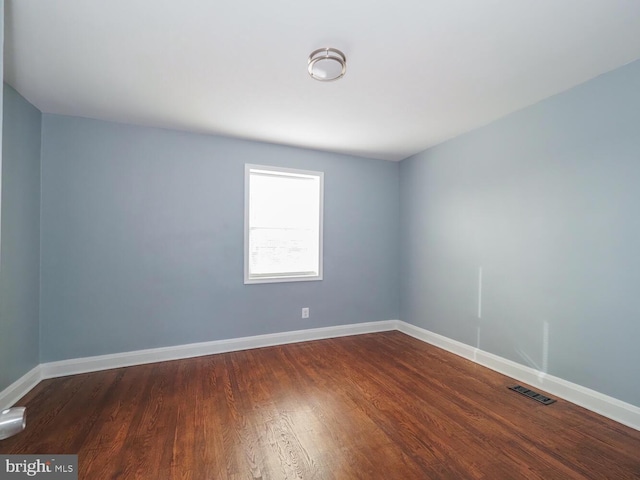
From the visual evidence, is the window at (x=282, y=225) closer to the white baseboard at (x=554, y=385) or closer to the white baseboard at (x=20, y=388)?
the white baseboard at (x=554, y=385)

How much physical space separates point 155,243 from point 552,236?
3.78 metres

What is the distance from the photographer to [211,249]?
3.41 metres

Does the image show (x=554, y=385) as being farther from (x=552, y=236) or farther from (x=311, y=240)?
(x=311, y=240)

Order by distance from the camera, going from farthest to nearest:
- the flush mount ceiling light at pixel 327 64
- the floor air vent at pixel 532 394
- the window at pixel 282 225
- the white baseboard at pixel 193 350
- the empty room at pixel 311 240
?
the window at pixel 282 225 < the white baseboard at pixel 193 350 < the floor air vent at pixel 532 394 < the flush mount ceiling light at pixel 327 64 < the empty room at pixel 311 240

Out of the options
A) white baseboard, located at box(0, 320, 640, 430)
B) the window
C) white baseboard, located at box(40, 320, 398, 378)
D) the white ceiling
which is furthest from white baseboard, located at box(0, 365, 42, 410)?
the white ceiling

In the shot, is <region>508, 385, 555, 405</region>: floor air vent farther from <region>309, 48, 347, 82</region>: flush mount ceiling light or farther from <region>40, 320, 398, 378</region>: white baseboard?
<region>309, 48, 347, 82</region>: flush mount ceiling light

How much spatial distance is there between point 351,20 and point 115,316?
10.8 ft

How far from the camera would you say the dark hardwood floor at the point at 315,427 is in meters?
1.70

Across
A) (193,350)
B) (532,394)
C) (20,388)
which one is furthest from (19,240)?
(532,394)

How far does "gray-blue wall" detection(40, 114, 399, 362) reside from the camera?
2.87 meters

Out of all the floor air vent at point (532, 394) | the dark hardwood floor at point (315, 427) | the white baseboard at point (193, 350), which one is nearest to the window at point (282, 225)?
the white baseboard at point (193, 350)

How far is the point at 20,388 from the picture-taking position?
2.44 metres

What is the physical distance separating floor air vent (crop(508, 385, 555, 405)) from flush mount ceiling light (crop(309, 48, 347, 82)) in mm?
2917

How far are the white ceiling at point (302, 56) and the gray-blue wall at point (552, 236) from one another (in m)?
0.29
